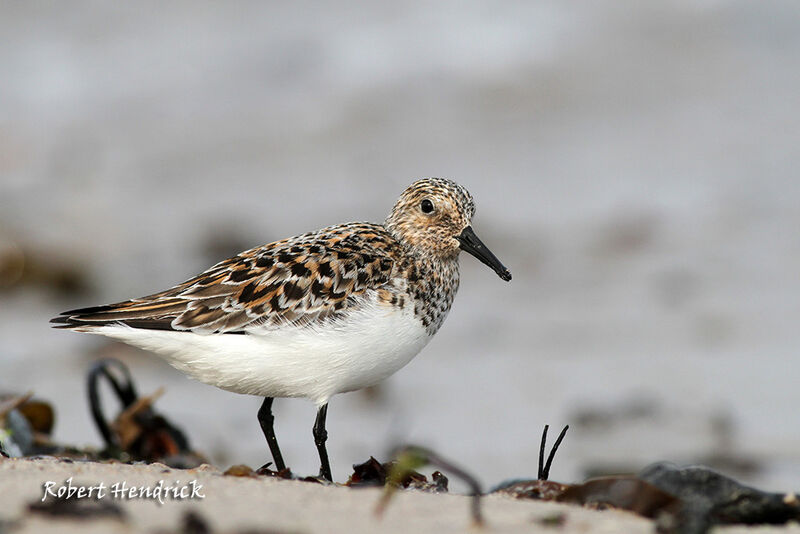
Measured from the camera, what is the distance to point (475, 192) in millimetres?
10547

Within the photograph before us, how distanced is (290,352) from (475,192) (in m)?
6.62

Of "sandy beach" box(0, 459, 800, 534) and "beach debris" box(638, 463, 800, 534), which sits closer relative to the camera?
"sandy beach" box(0, 459, 800, 534)

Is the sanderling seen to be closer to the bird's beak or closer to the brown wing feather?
the brown wing feather

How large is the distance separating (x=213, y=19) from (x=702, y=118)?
18.9 ft

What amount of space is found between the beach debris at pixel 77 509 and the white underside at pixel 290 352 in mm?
1473

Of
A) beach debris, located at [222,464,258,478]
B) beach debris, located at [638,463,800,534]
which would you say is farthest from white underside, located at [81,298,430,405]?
beach debris, located at [638,463,800,534]

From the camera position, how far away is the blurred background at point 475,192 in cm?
683

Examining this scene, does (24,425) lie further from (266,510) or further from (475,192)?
(475,192)

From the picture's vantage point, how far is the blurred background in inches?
269

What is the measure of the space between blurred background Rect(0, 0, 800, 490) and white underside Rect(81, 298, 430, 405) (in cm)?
201

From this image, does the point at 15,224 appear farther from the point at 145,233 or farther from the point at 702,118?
the point at 702,118

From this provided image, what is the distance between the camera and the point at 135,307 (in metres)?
4.21

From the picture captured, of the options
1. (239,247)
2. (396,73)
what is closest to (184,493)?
(239,247)

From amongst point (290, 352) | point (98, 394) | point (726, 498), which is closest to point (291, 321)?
point (290, 352)
